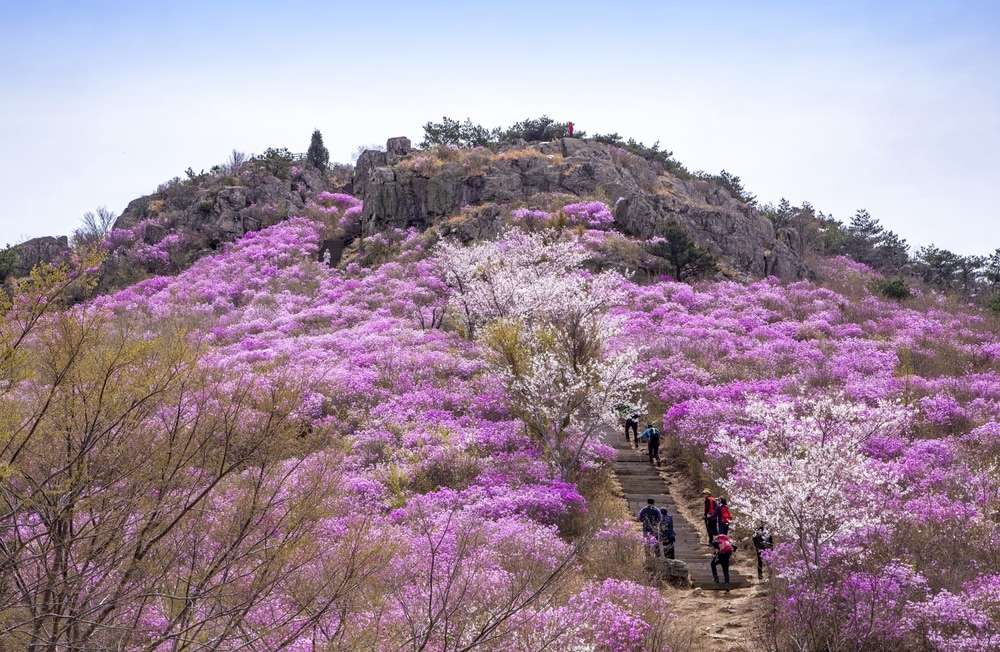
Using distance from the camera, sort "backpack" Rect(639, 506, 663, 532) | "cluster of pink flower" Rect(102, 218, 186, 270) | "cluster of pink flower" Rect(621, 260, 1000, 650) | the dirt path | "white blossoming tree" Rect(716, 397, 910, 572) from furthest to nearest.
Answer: "cluster of pink flower" Rect(102, 218, 186, 270) → "backpack" Rect(639, 506, 663, 532) → the dirt path → "white blossoming tree" Rect(716, 397, 910, 572) → "cluster of pink flower" Rect(621, 260, 1000, 650)

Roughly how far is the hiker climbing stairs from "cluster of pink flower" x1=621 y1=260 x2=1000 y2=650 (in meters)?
1.28

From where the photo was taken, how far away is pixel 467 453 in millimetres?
19281

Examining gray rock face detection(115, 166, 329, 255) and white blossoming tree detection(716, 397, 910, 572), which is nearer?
white blossoming tree detection(716, 397, 910, 572)

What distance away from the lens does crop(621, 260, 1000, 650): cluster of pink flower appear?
10.9 metres

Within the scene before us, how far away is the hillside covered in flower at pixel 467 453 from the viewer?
607 centimetres

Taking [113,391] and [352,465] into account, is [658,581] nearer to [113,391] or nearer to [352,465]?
[352,465]

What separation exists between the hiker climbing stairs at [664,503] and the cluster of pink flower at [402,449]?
247 cm

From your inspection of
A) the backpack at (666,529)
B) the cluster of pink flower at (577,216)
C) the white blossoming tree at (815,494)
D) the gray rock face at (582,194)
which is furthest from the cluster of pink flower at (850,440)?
the cluster of pink flower at (577,216)

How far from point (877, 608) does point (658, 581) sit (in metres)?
4.19

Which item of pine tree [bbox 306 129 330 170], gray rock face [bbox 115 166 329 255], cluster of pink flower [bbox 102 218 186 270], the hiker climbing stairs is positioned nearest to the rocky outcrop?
gray rock face [bbox 115 166 329 255]

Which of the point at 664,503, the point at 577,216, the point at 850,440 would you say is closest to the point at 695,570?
the point at 664,503

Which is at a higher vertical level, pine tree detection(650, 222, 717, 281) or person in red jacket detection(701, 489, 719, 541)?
pine tree detection(650, 222, 717, 281)

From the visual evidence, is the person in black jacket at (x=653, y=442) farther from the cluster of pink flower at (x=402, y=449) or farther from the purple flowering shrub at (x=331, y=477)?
the cluster of pink flower at (x=402, y=449)

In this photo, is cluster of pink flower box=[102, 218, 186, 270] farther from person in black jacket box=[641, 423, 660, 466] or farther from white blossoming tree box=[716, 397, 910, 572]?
white blossoming tree box=[716, 397, 910, 572]
